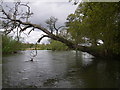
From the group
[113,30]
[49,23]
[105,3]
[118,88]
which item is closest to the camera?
[118,88]

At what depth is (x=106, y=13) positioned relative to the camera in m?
8.05

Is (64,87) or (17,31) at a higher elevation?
(17,31)

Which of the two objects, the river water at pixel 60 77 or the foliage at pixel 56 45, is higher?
the foliage at pixel 56 45

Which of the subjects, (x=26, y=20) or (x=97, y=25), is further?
(x=26, y=20)

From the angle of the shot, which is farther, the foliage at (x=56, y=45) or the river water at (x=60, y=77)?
the foliage at (x=56, y=45)

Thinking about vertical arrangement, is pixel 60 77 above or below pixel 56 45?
below

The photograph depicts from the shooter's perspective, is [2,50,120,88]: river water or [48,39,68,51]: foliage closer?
[2,50,120,88]: river water

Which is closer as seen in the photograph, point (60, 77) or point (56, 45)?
point (60, 77)

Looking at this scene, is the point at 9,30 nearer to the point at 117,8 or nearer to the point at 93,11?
the point at 93,11

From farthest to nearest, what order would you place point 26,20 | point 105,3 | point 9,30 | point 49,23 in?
point 49,23, point 26,20, point 9,30, point 105,3

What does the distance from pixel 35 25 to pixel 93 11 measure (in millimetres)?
9690

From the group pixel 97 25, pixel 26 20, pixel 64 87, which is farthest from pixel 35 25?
pixel 64 87

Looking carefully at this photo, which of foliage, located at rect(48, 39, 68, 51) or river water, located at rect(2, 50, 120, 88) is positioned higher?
foliage, located at rect(48, 39, 68, 51)

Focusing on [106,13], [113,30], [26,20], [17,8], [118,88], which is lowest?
→ [118,88]
